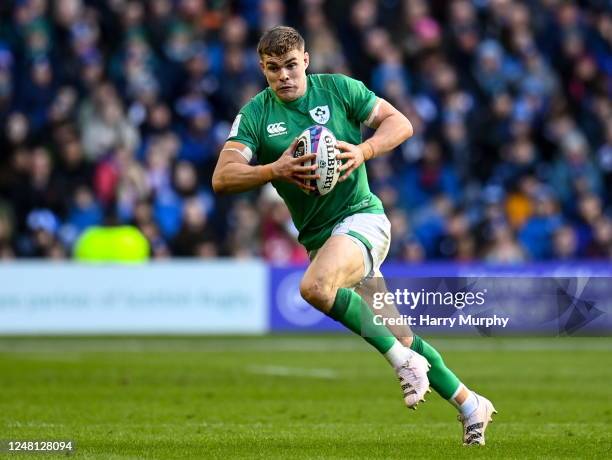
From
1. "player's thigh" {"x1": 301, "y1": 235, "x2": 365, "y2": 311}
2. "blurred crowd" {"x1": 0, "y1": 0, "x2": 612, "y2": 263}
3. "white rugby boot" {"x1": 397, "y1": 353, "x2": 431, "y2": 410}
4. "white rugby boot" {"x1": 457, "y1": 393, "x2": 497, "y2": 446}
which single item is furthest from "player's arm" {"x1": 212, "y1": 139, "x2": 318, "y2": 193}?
"blurred crowd" {"x1": 0, "y1": 0, "x2": 612, "y2": 263}

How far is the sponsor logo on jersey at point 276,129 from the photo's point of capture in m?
8.50

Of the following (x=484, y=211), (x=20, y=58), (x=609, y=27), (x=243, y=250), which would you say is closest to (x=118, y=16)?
(x=20, y=58)

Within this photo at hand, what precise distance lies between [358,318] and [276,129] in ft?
4.42

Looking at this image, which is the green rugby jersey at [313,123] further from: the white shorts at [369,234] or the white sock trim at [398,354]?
the white sock trim at [398,354]

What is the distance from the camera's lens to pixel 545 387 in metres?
13.2

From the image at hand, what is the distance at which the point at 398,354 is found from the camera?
26.6 ft

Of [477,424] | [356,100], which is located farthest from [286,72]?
[477,424]

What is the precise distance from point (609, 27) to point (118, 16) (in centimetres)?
875

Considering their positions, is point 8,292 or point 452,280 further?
point 8,292

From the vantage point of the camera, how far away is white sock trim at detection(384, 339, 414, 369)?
8094 millimetres

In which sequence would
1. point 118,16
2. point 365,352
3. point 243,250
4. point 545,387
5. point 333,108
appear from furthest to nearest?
1. point 118,16
2. point 243,250
3. point 365,352
4. point 545,387
5. point 333,108

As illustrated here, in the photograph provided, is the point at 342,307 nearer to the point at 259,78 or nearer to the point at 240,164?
the point at 240,164

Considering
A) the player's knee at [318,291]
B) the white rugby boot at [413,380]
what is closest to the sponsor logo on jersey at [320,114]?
the player's knee at [318,291]

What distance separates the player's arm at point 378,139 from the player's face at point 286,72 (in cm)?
53
